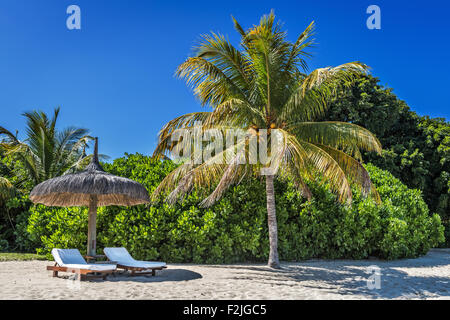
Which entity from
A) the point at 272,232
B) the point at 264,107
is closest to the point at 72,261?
the point at 272,232

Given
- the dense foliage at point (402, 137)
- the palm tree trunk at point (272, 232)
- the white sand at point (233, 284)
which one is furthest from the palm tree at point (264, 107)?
the dense foliage at point (402, 137)

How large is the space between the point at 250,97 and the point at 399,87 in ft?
55.8

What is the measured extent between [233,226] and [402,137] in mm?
16941

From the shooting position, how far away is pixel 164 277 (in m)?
8.47

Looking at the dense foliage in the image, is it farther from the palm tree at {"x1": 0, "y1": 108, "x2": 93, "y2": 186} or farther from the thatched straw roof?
the thatched straw roof

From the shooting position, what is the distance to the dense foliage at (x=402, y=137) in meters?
21.5

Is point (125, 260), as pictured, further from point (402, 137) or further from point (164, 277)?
point (402, 137)

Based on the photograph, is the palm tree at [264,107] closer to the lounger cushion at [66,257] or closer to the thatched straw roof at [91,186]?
the thatched straw roof at [91,186]

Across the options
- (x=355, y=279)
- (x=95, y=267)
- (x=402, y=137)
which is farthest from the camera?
(x=402, y=137)

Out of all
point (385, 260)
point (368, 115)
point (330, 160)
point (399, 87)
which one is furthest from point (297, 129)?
point (399, 87)

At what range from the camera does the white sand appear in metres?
→ 6.71

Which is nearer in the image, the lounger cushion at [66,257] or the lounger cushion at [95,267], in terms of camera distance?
the lounger cushion at [95,267]

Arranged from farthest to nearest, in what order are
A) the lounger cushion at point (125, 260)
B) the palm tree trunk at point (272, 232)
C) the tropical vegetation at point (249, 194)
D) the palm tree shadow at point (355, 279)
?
1. the palm tree trunk at point (272, 232)
2. the tropical vegetation at point (249, 194)
3. the lounger cushion at point (125, 260)
4. the palm tree shadow at point (355, 279)

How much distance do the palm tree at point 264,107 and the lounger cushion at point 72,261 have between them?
9.76 ft
